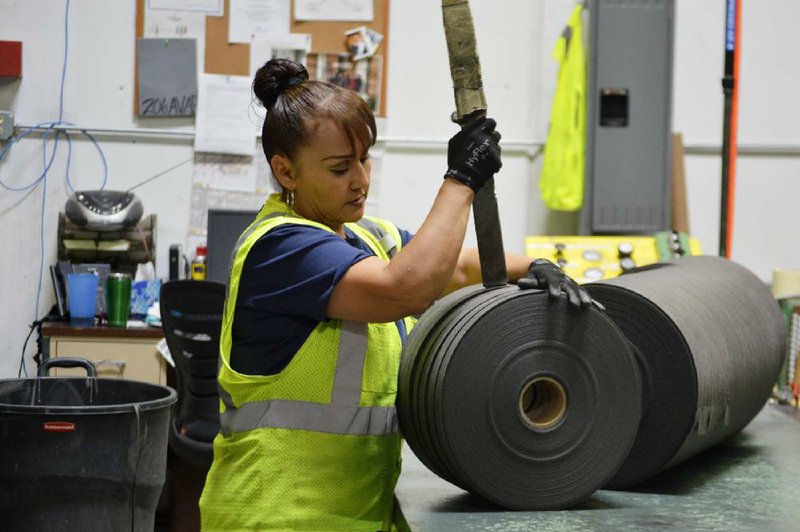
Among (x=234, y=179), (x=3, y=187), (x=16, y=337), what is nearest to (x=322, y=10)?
(x=234, y=179)

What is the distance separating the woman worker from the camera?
1412mm

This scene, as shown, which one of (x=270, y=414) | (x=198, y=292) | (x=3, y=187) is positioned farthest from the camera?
(x=3, y=187)

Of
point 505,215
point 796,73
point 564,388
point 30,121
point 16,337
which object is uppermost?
point 796,73

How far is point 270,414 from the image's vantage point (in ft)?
4.82

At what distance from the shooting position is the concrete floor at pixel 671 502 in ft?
4.83

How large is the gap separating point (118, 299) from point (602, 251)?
1.83m

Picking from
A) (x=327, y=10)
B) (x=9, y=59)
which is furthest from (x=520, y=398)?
(x=9, y=59)

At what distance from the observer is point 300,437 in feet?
4.83

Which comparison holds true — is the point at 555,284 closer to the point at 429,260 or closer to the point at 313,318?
the point at 429,260

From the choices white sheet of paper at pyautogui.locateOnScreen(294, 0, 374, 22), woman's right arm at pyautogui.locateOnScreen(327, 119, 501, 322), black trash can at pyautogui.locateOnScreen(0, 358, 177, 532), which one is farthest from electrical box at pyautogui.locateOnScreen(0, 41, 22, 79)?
woman's right arm at pyautogui.locateOnScreen(327, 119, 501, 322)

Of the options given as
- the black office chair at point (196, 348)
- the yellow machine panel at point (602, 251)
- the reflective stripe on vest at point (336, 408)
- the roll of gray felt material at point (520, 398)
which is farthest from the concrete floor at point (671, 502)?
the yellow machine panel at point (602, 251)

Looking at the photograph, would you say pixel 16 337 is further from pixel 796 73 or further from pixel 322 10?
pixel 796 73

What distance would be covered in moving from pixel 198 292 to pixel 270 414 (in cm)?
189

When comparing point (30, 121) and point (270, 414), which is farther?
point (30, 121)
